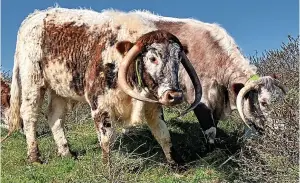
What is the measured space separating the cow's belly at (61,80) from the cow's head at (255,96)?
254cm

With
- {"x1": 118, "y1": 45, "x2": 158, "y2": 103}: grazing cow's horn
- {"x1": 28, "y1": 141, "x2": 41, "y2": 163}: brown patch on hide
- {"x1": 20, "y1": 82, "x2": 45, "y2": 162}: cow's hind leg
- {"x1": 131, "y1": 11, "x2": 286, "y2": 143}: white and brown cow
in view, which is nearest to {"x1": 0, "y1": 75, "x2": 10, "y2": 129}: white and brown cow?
{"x1": 20, "y1": 82, "x2": 45, "y2": 162}: cow's hind leg

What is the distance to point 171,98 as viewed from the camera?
6316 millimetres

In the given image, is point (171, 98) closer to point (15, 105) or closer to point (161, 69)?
point (161, 69)

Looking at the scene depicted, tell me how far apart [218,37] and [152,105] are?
100 inches

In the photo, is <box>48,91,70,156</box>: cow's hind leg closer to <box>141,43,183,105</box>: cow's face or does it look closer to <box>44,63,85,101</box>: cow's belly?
<box>44,63,85,101</box>: cow's belly

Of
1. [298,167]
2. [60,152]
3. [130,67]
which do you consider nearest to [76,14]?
[130,67]

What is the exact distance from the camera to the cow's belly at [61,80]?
8.12 meters

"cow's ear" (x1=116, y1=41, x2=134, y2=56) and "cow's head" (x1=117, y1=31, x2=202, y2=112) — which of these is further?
"cow's ear" (x1=116, y1=41, x2=134, y2=56)

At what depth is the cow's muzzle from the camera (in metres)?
6.27

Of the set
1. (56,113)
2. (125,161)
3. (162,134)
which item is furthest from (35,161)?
(125,161)

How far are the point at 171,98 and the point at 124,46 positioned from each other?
128 centimetres

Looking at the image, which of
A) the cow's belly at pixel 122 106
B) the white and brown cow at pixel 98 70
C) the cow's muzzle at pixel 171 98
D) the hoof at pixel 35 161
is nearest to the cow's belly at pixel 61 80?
the white and brown cow at pixel 98 70

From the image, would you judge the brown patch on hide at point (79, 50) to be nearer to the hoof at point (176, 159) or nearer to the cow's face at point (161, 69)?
the cow's face at point (161, 69)

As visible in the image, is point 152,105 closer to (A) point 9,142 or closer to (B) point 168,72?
(B) point 168,72
